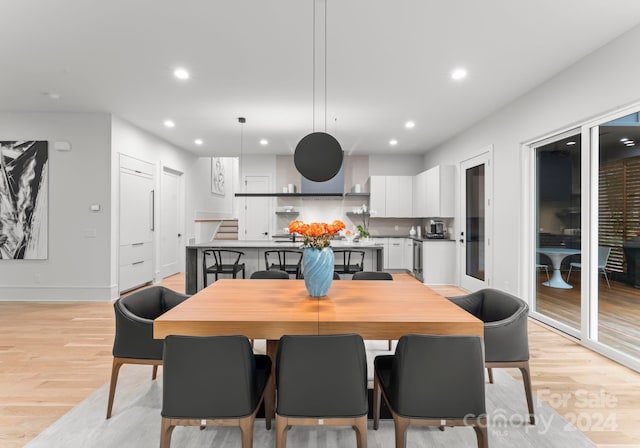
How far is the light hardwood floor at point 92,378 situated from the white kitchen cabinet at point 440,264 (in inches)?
92.7

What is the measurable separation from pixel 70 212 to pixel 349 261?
4193 millimetres

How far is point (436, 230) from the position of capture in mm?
6938

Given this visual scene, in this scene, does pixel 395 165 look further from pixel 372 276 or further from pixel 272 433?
pixel 272 433

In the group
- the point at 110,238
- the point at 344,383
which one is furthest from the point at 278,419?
the point at 110,238

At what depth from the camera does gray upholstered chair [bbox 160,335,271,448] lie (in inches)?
57.7

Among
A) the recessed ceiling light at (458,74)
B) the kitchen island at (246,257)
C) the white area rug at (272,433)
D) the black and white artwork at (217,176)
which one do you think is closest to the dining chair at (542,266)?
the kitchen island at (246,257)

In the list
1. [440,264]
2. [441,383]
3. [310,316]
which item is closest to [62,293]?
[310,316]

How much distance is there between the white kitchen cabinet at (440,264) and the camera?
6520 millimetres

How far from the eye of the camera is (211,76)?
3.85 m

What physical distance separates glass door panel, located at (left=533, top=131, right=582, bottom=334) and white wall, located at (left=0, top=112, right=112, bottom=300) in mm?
5879

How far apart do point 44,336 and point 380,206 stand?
615cm

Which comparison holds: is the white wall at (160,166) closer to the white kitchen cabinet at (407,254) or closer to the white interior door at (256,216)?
the white interior door at (256,216)

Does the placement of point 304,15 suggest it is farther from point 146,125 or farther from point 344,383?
point 146,125

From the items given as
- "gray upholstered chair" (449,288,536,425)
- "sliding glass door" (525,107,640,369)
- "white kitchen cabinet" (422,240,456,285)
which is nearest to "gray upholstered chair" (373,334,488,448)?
"gray upholstered chair" (449,288,536,425)
